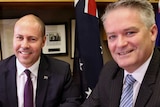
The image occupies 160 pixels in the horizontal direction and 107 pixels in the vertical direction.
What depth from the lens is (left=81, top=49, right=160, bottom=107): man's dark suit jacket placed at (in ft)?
3.75

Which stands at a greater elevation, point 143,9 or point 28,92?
point 143,9

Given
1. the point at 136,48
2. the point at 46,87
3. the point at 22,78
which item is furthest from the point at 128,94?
the point at 22,78

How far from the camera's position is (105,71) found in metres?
1.47

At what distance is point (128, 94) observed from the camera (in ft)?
4.07

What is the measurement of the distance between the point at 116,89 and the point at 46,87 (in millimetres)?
523

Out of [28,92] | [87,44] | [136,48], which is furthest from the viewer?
[87,44]

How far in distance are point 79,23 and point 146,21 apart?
94cm

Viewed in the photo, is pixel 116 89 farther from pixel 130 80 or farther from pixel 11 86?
pixel 11 86

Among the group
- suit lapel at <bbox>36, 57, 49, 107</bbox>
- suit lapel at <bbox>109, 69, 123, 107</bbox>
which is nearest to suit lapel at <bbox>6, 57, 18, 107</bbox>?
suit lapel at <bbox>36, 57, 49, 107</bbox>

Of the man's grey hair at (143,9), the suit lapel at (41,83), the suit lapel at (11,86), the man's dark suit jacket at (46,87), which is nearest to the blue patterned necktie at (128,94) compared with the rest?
the man's grey hair at (143,9)

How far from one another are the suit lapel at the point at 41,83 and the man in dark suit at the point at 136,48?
56 centimetres

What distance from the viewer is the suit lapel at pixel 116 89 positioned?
1306mm

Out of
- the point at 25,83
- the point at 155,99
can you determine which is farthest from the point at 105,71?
the point at 25,83

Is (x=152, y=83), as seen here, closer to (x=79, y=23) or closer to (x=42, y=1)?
(x=79, y=23)
